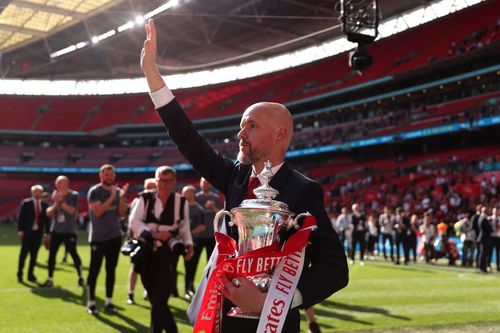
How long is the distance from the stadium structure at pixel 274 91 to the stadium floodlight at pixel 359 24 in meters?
13.5

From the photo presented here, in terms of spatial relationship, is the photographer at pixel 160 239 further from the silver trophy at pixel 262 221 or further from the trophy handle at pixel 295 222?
the trophy handle at pixel 295 222

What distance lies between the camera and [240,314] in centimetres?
233

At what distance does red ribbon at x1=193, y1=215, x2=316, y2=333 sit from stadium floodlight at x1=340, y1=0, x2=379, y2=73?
31.4 ft

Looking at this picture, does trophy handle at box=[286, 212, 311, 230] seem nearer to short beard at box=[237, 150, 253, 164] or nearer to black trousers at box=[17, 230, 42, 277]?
short beard at box=[237, 150, 253, 164]

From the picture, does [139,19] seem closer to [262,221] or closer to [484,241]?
[484,241]

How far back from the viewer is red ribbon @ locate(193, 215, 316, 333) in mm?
2203

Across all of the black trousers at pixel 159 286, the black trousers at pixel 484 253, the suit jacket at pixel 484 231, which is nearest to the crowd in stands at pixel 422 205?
the black trousers at pixel 484 253

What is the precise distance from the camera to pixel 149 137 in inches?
2219

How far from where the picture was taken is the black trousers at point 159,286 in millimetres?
5227

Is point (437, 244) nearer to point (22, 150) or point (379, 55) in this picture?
point (379, 55)

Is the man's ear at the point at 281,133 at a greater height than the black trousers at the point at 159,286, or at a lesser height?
greater

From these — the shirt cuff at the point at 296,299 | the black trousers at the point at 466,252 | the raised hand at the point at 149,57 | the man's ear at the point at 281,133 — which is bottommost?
the black trousers at the point at 466,252

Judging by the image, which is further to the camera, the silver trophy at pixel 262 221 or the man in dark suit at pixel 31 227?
the man in dark suit at pixel 31 227

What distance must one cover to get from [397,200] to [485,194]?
17.1ft
